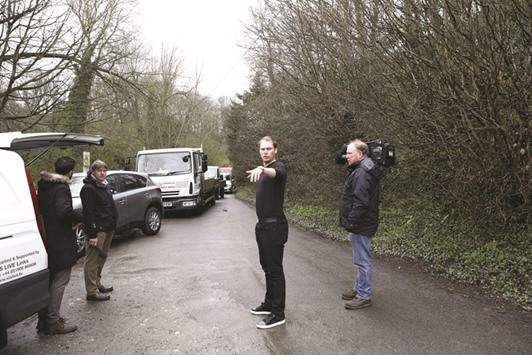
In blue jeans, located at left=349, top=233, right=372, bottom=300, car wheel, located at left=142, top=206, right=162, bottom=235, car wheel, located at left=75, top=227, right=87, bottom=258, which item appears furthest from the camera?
car wheel, located at left=142, top=206, right=162, bottom=235

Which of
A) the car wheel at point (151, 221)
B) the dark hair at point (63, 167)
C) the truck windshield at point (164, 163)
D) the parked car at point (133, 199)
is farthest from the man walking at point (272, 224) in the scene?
the truck windshield at point (164, 163)

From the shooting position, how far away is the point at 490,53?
507cm

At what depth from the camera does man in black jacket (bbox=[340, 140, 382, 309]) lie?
4496mm

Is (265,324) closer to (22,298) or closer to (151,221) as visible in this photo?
(22,298)

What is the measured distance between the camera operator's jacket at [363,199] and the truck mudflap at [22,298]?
315 centimetres

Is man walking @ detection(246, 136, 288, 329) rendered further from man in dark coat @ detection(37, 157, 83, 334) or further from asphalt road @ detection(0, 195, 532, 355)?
man in dark coat @ detection(37, 157, 83, 334)

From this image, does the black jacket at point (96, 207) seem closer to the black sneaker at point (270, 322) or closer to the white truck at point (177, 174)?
the black sneaker at point (270, 322)

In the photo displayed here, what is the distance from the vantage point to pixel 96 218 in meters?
4.99

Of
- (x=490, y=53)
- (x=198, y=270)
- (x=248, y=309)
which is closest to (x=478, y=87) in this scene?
(x=490, y=53)

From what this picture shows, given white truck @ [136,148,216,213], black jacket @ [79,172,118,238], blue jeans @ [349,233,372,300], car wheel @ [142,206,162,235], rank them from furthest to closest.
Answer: white truck @ [136,148,216,213] → car wheel @ [142,206,162,235] → black jacket @ [79,172,118,238] → blue jeans @ [349,233,372,300]

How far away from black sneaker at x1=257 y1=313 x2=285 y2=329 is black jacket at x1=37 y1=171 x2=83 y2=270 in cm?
207

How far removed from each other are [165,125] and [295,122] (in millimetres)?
20510

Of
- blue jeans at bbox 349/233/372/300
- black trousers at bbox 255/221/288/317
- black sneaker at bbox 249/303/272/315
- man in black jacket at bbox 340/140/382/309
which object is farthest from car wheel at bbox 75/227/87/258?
blue jeans at bbox 349/233/372/300

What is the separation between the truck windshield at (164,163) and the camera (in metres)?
14.4
